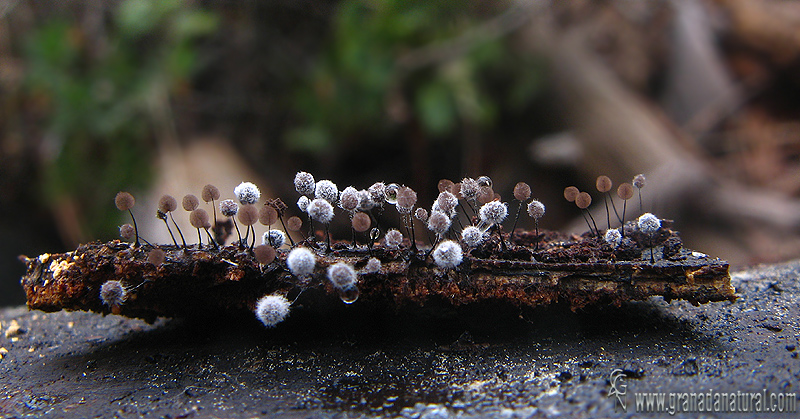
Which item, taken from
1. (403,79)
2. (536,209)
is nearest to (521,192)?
(536,209)

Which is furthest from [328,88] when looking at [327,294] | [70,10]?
[327,294]

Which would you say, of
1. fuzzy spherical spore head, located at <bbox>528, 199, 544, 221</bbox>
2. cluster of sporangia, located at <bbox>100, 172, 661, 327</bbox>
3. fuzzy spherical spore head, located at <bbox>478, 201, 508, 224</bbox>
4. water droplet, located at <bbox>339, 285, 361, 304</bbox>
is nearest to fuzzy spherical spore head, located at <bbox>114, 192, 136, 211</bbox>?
cluster of sporangia, located at <bbox>100, 172, 661, 327</bbox>

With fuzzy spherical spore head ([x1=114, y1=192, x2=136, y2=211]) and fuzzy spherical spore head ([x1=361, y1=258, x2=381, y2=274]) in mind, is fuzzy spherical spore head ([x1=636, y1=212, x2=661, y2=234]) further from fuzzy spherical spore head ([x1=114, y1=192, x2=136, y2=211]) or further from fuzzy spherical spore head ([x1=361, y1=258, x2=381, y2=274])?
fuzzy spherical spore head ([x1=114, y1=192, x2=136, y2=211])

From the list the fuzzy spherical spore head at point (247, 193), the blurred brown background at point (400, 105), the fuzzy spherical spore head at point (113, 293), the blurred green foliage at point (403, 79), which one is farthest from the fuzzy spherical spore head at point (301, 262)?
the blurred green foliage at point (403, 79)

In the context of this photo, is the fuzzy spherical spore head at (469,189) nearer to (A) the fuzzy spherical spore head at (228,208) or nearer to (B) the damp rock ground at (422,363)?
(B) the damp rock ground at (422,363)

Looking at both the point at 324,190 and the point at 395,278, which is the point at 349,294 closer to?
the point at 395,278

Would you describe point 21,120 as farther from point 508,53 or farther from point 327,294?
point 327,294
